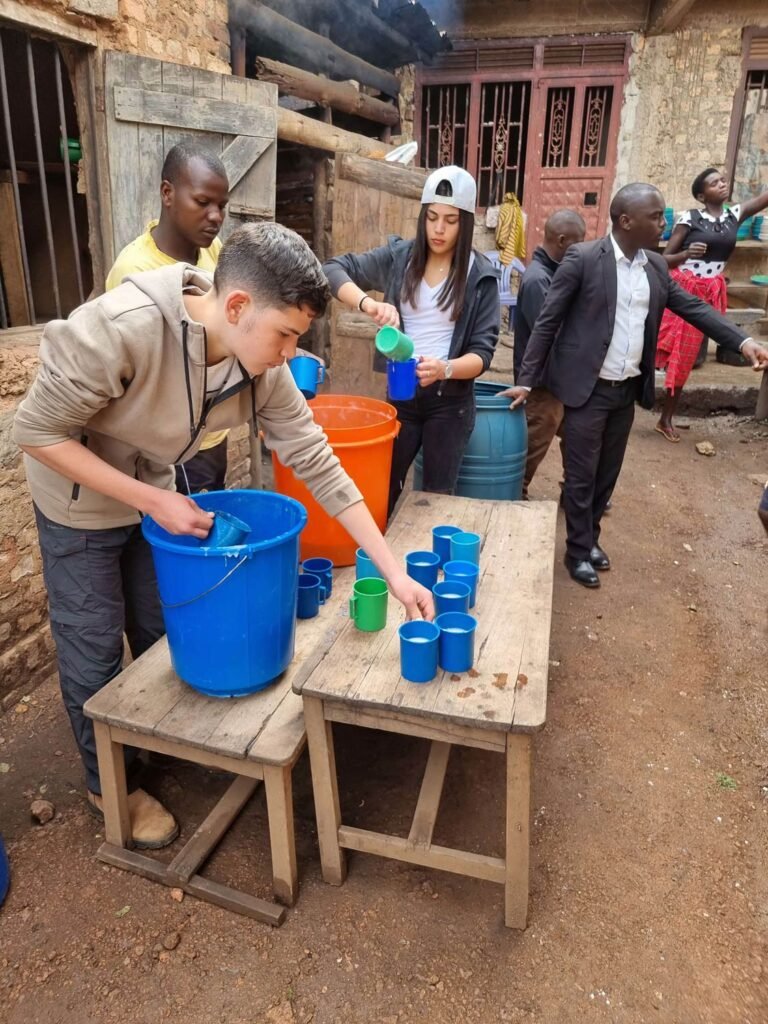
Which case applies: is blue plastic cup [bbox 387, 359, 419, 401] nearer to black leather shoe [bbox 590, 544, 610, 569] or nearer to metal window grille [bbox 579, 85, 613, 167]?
black leather shoe [bbox 590, 544, 610, 569]

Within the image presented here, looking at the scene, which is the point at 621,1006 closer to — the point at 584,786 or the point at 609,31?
the point at 584,786

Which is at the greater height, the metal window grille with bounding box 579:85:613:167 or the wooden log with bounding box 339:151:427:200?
the metal window grille with bounding box 579:85:613:167

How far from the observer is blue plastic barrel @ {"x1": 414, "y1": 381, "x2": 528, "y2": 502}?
150 inches

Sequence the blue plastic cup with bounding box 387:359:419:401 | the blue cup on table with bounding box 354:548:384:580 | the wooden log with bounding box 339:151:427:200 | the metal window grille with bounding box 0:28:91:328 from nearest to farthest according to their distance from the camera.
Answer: the blue cup on table with bounding box 354:548:384:580 → the blue plastic cup with bounding box 387:359:419:401 → the metal window grille with bounding box 0:28:91:328 → the wooden log with bounding box 339:151:427:200

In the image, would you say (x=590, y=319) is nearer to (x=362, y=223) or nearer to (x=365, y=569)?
(x=365, y=569)

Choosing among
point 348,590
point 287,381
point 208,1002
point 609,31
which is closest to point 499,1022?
point 208,1002

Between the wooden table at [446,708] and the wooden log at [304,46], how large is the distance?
14.8 feet

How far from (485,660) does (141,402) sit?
1.09 meters

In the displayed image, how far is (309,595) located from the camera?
2381mm

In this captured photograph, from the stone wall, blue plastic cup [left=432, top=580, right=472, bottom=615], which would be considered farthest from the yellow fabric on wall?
blue plastic cup [left=432, top=580, right=472, bottom=615]

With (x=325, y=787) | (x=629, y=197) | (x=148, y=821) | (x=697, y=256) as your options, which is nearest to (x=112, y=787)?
(x=148, y=821)

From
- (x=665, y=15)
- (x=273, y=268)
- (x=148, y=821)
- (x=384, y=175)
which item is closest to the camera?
(x=273, y=268)

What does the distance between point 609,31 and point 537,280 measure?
259 inches

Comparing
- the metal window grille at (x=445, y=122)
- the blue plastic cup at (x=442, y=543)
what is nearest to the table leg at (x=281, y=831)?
the blue plastic cup at (x=442, y=543)
